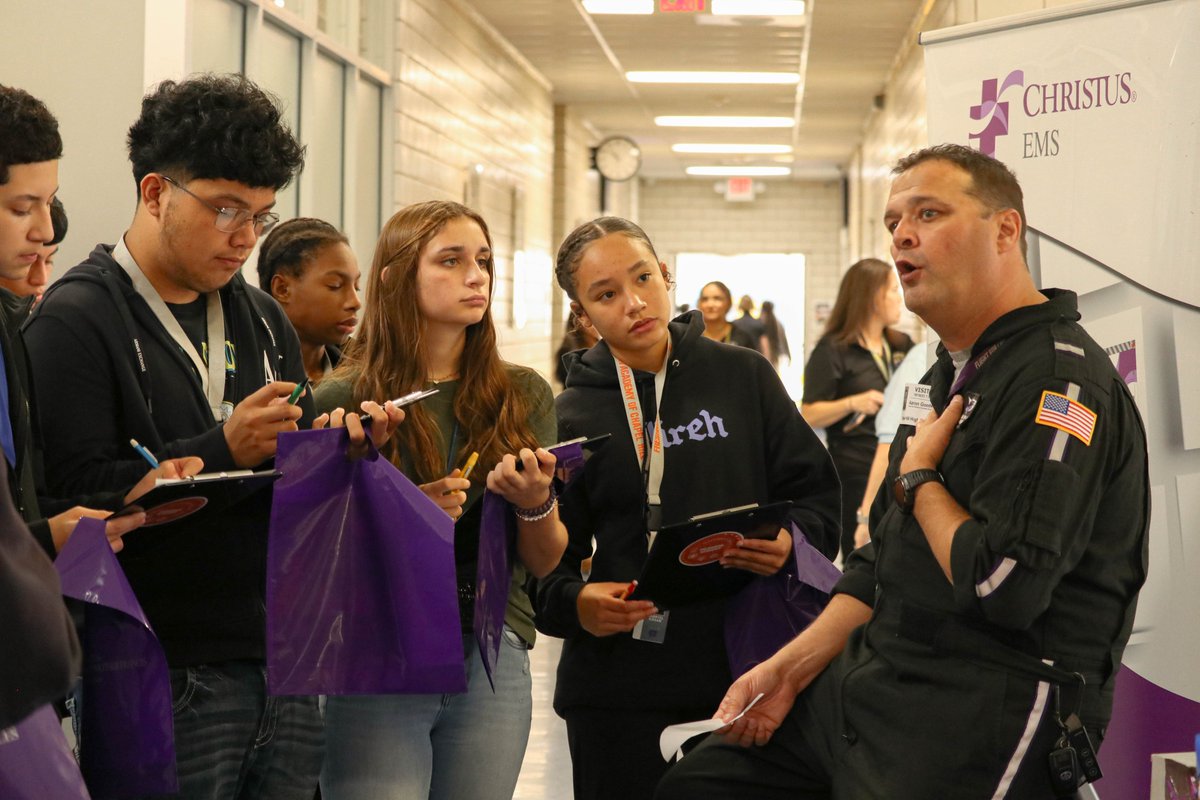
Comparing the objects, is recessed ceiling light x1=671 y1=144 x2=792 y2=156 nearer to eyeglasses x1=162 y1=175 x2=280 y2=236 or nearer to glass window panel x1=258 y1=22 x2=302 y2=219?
glass window panel x1=258 y1=22 x2=302 y2=219

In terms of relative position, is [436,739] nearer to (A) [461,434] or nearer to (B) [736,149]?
(A) [461,434]

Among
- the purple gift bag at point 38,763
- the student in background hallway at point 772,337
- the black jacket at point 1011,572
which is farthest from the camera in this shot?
the student in background hallway at point 772,337

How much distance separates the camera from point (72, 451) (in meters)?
1.78

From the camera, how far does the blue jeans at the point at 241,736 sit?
5.97ft

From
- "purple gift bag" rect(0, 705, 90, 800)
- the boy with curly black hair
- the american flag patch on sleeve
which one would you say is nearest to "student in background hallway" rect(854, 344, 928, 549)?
the american flag patch on sleeve

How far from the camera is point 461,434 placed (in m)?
2.27

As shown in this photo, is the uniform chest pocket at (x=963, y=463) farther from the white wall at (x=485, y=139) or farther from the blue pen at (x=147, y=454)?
the white wall at (x=485, y=139)

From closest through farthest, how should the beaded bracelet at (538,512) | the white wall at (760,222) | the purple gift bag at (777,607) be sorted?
the beaded bracelet at (538,512), the purple gift bag at (777,607), the white wall at (760,222)

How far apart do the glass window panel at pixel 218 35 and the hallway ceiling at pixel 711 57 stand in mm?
3745

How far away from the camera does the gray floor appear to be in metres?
4.16

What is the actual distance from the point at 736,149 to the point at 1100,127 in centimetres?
1494

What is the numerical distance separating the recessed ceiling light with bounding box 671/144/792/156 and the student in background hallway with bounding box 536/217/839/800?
15322 mm

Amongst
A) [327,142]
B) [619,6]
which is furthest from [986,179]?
[619,6]

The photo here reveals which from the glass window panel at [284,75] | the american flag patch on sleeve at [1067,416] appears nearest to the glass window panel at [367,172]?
the glass window panel at [284,75]
